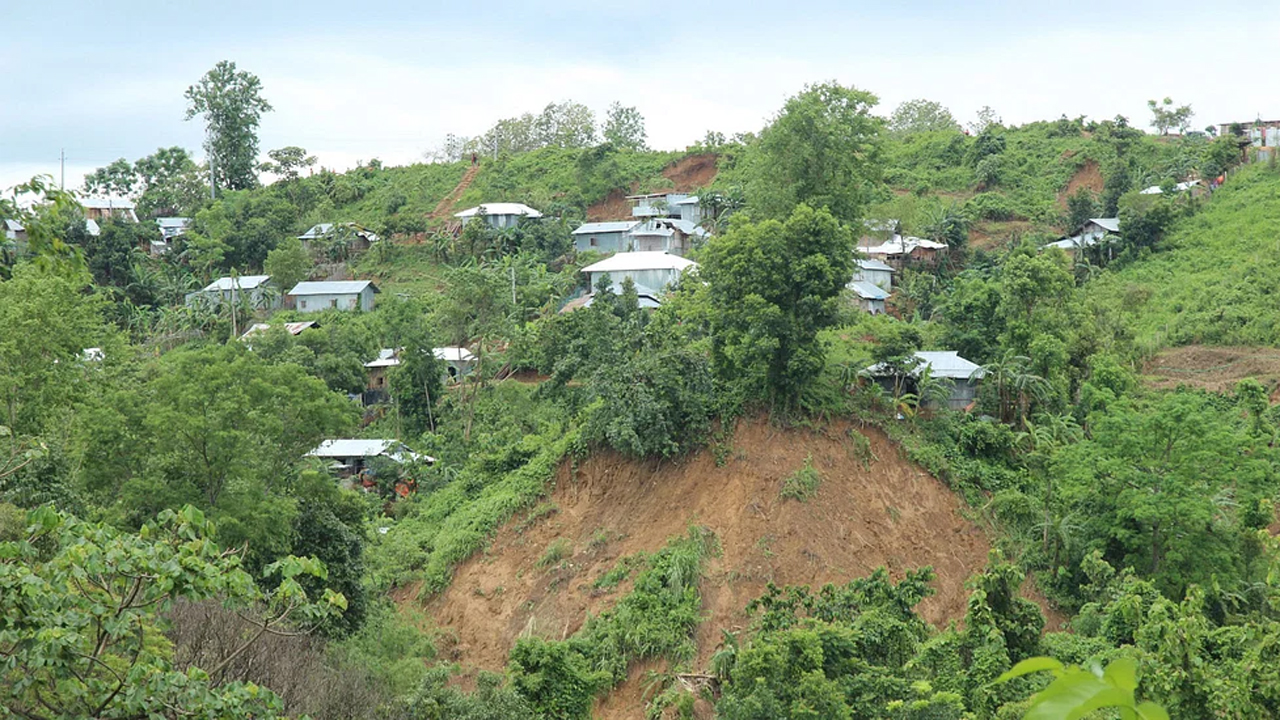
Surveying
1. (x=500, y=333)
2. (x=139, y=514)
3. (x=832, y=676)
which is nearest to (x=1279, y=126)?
(x=500, y=333)

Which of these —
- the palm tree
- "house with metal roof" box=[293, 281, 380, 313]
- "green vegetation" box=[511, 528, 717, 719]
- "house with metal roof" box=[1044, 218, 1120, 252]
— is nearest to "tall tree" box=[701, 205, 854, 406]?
"green vegetation" box=[511, 528, 717, 719]

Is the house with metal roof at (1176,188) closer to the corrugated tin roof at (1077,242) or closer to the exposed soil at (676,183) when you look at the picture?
the corrugated tin roof at (1077,242)

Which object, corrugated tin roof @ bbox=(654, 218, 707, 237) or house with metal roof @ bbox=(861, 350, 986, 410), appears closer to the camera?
house with metal roof @ bbox=(861, 350, 986, 410)

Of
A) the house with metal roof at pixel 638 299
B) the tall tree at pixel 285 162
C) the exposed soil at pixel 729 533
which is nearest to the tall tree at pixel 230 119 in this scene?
the tall tree at pixel 285 162

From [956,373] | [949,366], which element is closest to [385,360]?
[949,366]

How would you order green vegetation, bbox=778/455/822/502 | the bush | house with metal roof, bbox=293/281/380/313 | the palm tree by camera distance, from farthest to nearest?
the bush < house with metal roof, bbox=293/281/380/313 < the palm tree < green vegetation, bbox=778/455/822/502

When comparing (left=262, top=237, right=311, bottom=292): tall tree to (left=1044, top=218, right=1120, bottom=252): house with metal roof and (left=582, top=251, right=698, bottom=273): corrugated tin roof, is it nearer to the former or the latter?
(left=582, top=251, right=698, bottom=273): corrugated tin roof
